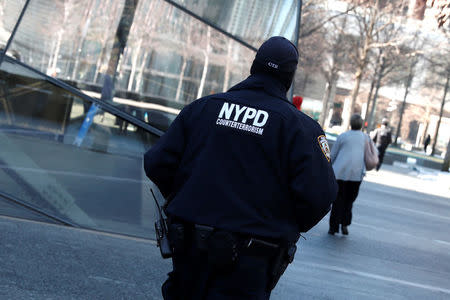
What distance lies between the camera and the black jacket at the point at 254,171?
3.18m

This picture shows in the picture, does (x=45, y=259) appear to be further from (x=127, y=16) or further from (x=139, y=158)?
(x=127, y=16)

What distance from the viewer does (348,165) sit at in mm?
10031

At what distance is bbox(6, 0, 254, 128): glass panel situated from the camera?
7.98m

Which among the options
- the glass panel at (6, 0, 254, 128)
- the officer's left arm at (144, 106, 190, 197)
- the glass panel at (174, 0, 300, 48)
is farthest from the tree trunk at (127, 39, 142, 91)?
the officer's left arm at (144, 106, 190, 197)

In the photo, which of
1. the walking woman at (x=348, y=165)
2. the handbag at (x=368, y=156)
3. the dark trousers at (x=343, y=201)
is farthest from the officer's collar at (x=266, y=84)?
the handbag at (x=368, y=156)

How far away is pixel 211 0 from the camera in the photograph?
8055 mm

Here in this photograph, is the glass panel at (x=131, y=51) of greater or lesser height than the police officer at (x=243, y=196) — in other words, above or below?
above

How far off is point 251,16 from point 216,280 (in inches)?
214

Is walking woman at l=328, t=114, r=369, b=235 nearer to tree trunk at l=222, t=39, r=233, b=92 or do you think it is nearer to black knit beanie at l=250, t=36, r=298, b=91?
tree trunk at l=222, t=39, r=233, b=92

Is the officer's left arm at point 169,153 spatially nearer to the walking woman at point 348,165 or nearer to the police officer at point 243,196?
the police officer at point 243,196

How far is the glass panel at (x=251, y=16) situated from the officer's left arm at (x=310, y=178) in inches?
198

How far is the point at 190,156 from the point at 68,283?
9.07ft

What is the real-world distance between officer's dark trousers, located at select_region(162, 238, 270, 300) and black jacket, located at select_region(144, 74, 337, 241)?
15 cm

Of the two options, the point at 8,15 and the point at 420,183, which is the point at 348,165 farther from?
the point at 420,183
